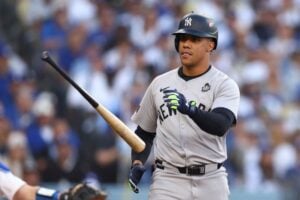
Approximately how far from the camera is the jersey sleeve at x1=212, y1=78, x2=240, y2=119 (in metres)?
6.64

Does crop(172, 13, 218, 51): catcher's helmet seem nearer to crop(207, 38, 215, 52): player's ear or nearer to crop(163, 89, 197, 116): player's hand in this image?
crop(207, 38, 215, 52): player's ear

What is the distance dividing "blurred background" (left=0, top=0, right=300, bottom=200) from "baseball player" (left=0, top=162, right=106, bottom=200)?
325 cm

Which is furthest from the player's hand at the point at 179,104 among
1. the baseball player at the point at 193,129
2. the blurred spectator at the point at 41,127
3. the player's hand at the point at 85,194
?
the blurred spectator at the point at 41,127

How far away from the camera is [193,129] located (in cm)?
671

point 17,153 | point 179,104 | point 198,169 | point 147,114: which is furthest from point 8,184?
point 17,153

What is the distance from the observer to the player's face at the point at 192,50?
6.74 m

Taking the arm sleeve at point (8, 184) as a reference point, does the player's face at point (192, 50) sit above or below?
above

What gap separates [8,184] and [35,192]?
0.21 meters

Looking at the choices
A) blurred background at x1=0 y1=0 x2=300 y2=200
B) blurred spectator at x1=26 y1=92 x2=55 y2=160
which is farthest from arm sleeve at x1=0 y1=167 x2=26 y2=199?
blurred spectator at x1=26 y1=92 x2=55 y2=160

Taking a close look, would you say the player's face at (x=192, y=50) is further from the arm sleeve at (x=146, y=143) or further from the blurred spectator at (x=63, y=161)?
the blurred spectator at (x=63, y=161)

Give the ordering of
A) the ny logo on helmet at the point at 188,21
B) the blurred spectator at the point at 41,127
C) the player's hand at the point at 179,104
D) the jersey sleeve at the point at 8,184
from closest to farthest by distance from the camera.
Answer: the player's hand at the point at 179,104
the ny logo on helmet at the point at 188,21
the jersey sleeve at the point at 8,184
the blurred spectator at the point at 41,127

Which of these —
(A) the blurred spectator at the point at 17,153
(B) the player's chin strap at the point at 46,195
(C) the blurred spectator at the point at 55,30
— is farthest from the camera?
(C) the blurred spectator at the point at 55,30

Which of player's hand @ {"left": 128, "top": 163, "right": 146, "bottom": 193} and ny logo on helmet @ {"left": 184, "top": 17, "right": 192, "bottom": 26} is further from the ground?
ny logo on helmet @ {"left": 184, "top": 17, "right": 192, "bottom": 26}

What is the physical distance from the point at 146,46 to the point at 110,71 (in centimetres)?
75
